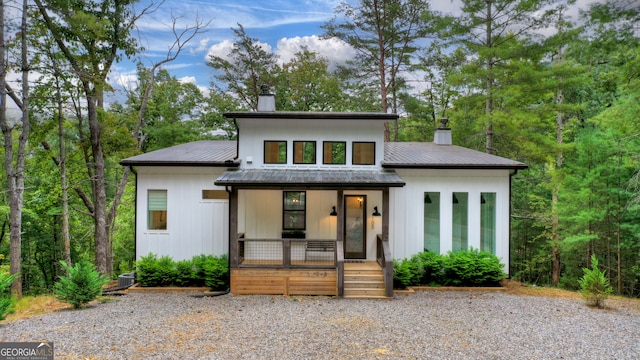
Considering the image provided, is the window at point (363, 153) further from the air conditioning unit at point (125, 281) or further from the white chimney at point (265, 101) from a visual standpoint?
the air conditioning unit at point (125, 281)

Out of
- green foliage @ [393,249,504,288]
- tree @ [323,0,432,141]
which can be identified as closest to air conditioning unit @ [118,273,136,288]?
green foliage @ [393,249,504,288]

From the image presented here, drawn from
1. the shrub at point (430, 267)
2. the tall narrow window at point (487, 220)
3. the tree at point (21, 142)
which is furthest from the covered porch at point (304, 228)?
the tree at point (21, 142)

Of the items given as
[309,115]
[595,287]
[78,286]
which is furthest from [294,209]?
[595,287]

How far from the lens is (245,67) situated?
20.5m

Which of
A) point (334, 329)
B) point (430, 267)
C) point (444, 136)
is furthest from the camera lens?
point (444, 136)

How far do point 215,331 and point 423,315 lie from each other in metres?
4.62

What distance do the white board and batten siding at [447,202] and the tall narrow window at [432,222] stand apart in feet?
0.35

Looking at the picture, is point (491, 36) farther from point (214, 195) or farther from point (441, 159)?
point (214, 195)

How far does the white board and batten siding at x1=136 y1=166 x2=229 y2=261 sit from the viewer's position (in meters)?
10.3

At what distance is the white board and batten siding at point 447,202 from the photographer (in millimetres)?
10500

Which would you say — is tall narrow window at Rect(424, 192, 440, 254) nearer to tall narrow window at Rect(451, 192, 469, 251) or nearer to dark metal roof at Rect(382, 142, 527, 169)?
tall narrow window at Rect(451, 192, 469, 251)

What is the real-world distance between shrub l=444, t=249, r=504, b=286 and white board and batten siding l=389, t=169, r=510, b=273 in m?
0.56

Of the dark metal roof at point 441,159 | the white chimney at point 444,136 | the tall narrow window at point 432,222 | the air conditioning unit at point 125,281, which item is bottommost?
the air conditioning unit at point 125,281

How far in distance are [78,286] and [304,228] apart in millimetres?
6142
